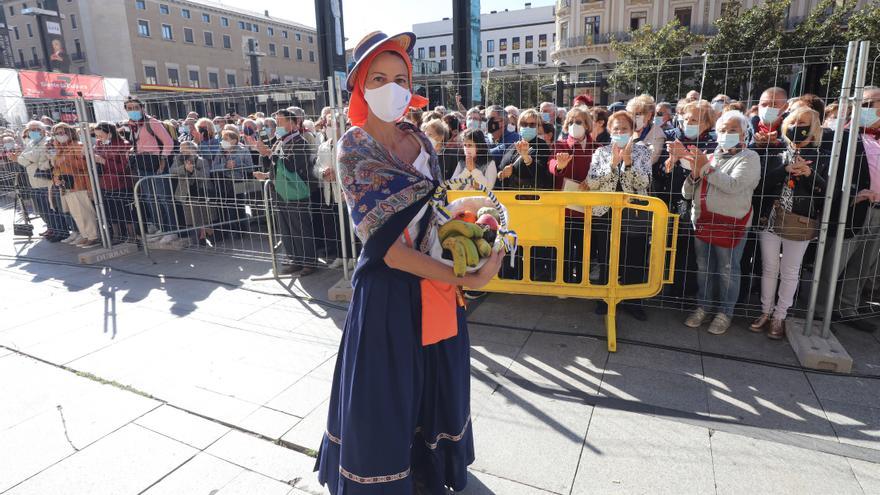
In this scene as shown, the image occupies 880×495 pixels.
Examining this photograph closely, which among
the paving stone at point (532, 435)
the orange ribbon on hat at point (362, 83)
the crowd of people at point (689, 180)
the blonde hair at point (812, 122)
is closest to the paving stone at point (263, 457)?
the paving stone at point (532, 435)

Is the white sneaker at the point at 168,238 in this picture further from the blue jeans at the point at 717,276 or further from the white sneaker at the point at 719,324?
the white sneaker at the point at 719,324

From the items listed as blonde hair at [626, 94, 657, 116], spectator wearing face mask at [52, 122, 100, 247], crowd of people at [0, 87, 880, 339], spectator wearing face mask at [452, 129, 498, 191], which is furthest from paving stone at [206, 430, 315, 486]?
spectator wearing face mask at [52, 122, 100, 247]

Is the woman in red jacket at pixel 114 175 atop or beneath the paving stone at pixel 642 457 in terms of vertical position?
atop

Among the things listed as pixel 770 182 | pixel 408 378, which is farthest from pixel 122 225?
pixel 770 182

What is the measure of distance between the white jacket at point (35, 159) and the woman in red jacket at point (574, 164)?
789cm

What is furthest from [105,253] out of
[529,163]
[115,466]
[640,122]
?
[640,122]

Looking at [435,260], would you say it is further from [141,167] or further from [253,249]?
[141,167]

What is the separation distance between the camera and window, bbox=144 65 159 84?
48.5 m

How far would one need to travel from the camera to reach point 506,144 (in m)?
5.28

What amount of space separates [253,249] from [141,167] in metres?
2.33

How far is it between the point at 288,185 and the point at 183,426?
3.55m

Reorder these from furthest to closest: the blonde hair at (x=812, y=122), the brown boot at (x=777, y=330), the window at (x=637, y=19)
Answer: the window at (x=637, y=19) → the brown boot at (x=777, y=330) → the blonde hair at (x=812, y=122)

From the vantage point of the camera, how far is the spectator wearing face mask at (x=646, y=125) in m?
4.70

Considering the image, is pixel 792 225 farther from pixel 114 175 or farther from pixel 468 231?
pixel 114 175
